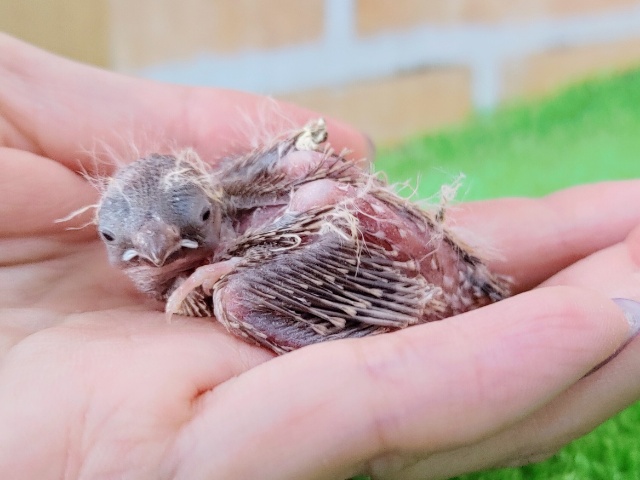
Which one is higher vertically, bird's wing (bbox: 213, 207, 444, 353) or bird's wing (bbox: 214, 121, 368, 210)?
bird's wing (bbox: 214, 121, 368, 210)

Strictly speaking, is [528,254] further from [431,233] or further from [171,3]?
[171,3]

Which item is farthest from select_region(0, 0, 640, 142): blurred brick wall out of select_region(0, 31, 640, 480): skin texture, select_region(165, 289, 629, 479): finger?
select_region(165, 289, 629, 479): finger

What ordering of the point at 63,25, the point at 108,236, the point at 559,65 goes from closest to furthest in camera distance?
Answer: 1. the point at 108,236
2. the point at 63,25
3. the point at 559,65

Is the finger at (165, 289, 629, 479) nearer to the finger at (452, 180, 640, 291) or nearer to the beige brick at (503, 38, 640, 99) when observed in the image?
the finger at (452, 180, 640, 291)

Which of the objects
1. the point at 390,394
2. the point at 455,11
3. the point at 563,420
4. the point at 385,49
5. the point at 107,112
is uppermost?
the point at 455,11

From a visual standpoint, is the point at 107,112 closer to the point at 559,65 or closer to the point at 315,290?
the point at 315,290

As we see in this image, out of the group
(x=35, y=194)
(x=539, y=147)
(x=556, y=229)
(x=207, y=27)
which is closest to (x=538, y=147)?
(x=539, y=147)
